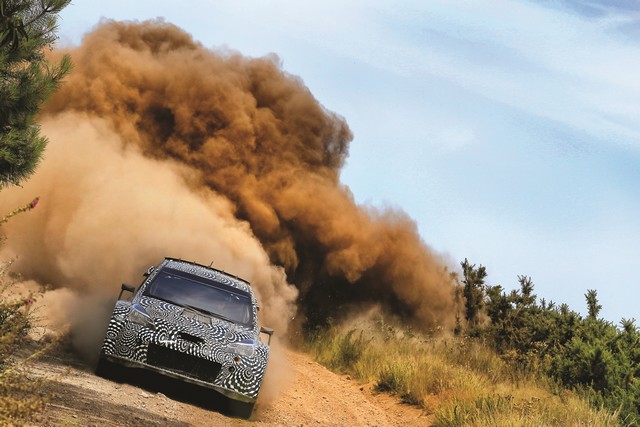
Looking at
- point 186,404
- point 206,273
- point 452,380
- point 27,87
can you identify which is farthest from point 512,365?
point 27,87

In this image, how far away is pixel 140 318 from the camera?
9031mm

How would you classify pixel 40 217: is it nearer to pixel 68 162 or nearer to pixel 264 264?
pixel 68 162

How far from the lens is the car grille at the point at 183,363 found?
883cm

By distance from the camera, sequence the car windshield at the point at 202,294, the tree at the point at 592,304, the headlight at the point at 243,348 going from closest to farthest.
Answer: the headlight at the point at 243,348 < the car windshield at the point at 202,294 < the tree at the point at 592,304

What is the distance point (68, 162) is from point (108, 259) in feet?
14.0

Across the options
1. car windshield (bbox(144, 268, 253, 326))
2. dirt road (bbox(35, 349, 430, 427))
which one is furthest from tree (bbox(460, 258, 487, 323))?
car windshield (bbox(144, 268, 253, 326))

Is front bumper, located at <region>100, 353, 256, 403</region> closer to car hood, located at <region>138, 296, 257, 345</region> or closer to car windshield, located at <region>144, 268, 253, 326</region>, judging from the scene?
car hood, located at <region>138, 296, 257, 345</region>

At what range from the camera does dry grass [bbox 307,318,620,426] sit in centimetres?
1088

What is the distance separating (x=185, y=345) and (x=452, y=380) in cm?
620

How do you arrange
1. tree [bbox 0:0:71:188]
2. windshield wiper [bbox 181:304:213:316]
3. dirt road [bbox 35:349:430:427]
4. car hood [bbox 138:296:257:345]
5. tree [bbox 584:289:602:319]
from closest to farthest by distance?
dirt road [bbox 35:349:430:427] → car hood [bbox 138:296:257:345] → windshield wiper [bbox 181:304:213:316] → tree [bbox 0:0:71:188] → tree [bbox 584:289:602:319]

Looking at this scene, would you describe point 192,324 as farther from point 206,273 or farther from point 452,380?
point 452,380

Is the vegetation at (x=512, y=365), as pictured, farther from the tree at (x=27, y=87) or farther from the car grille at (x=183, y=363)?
the tree at (x=27, y=87)

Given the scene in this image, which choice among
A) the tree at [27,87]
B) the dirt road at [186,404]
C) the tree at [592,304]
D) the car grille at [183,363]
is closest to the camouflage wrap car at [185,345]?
the car grille at [183,363]

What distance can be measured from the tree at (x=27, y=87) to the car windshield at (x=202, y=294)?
3.11 m
